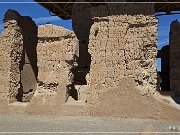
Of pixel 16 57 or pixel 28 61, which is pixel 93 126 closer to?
pixel 16 57

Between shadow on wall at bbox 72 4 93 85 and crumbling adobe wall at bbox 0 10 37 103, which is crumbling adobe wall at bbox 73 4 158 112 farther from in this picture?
crumbling adobe wall at bbox 0 10 37 103

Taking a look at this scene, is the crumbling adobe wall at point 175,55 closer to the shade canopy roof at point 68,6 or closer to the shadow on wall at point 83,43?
the shade canopy roof at point 68,6

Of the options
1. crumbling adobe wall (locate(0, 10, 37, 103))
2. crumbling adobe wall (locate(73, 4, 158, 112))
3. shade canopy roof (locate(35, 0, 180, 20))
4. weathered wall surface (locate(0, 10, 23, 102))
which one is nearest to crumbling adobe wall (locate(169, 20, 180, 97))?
shade canopy roof (locate(35, 0, 180, 20))

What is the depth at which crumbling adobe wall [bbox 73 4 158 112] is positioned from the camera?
1152 cm

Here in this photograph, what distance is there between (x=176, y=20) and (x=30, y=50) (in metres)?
6.68

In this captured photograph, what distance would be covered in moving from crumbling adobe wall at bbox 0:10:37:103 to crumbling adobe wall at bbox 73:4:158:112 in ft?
11.3

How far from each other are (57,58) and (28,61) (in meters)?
2.50

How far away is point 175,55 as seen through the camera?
1423cm

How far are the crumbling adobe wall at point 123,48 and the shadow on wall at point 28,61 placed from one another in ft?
12.2

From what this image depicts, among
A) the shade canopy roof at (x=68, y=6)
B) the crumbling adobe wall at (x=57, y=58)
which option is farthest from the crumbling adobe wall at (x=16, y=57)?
the shade canopy roof at (x=68, y=6)

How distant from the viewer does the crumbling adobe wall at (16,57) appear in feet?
44.0

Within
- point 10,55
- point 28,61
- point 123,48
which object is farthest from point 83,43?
point 123,48

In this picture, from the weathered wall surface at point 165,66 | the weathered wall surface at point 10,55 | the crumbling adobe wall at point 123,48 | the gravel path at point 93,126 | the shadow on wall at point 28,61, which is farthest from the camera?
the weathered wall surface at point 165,66

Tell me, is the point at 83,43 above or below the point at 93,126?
above
